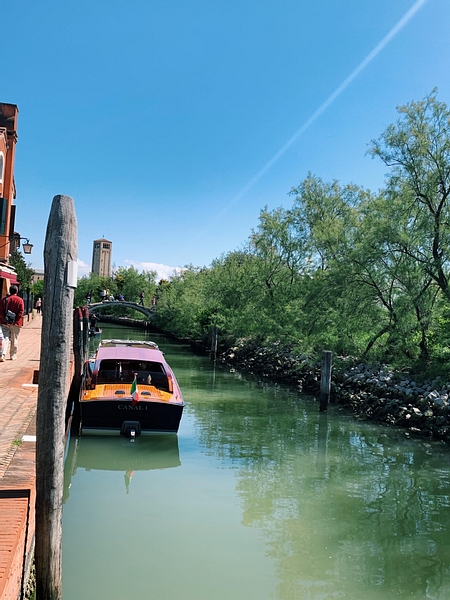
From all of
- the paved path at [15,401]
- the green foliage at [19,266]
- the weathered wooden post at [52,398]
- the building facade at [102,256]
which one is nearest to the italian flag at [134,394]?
the paved path at [15,401]

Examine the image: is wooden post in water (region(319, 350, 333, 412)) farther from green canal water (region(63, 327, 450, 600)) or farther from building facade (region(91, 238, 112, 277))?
building facade (region(91, 238, 112, 277))

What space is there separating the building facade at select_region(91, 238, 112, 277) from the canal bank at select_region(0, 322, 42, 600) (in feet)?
539

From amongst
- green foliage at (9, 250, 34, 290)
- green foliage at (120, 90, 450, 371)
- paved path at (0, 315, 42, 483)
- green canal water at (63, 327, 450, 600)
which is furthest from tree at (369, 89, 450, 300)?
green foliage at (9, 250, 34, 290)

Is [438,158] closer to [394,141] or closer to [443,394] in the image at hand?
[394,141]

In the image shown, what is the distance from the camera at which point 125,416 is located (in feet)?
43.3

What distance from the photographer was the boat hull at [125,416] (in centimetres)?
1307

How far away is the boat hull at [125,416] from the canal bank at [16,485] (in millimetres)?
1840

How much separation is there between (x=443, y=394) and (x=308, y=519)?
9.78m

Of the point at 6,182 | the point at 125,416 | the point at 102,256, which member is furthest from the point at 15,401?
the point at 102,256

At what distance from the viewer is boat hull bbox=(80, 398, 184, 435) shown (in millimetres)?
13070

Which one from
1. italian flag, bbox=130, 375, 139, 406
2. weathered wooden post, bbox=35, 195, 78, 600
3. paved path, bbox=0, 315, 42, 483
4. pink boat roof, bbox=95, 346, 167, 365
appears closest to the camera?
weathered wooden post, bbox=35, 195, 78, 600

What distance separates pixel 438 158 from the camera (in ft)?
65.2

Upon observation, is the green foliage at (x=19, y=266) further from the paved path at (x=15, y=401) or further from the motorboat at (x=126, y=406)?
the motorboat at (x=126, y=406)

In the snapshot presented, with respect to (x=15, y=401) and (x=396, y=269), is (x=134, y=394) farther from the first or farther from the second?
(x=396, y=269)
